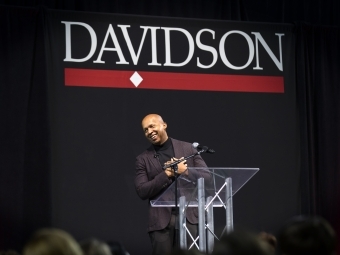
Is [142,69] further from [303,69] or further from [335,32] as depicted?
[335,32]

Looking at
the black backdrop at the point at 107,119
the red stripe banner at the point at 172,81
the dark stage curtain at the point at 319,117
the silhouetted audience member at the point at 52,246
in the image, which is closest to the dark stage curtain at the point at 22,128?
the black backdrop at the point at 107,119

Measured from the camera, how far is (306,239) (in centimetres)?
157

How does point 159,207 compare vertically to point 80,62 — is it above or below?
below

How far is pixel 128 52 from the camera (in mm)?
6922

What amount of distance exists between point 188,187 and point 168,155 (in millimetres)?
650

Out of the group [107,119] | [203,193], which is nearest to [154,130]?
[203,193]

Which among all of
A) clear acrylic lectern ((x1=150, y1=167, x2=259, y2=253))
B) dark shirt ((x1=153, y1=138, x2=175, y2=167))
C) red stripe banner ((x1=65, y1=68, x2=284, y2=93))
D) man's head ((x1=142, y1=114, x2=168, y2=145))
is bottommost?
clear acrylic lectern ((x1=150, y1=167, x2=259, y2=253))

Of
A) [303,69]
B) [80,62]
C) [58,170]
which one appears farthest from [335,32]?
[58,170]

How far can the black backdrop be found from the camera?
21.1 ft

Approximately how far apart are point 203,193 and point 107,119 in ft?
7.80

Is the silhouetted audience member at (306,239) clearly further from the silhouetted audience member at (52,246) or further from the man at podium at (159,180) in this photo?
the man at podium at (159,180)

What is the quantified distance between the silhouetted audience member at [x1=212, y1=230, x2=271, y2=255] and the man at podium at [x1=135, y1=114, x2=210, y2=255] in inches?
138

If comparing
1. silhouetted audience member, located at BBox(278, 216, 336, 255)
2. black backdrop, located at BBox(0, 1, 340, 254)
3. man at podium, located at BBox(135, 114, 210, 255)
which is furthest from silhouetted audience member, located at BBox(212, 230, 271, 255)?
black backdrop, located at BBox(0, 1, 340, 254)

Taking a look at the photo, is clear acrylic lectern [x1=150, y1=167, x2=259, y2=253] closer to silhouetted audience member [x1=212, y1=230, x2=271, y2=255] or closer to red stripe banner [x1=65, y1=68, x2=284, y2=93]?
red stripe banner [x1=65, y1=68, x2=284, y2=93]
